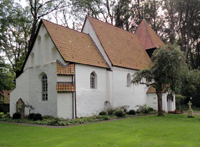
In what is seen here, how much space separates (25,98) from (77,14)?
20665 mm

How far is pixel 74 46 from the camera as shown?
19.4m

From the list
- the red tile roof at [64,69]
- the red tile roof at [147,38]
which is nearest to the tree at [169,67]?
the red tile roof at [64,69]

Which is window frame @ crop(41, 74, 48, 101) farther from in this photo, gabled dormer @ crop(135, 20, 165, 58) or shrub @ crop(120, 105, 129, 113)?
gabled dormer @ crop(135, 20, 165, 58)

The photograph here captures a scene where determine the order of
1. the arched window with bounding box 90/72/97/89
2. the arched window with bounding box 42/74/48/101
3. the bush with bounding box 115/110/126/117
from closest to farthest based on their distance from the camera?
the arched window with bounding box 42/74/48/101 < the bush with bounding box 115/110/126/117 < the arched window with bounding box 90/72/97/89

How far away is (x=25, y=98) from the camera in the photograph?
1947 cm

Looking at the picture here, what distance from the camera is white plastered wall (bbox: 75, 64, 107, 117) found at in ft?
58.5

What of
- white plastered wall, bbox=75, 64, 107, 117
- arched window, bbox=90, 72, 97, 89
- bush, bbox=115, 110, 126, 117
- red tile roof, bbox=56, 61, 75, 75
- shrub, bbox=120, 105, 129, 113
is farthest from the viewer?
shrub, bbox=120, 105, 129, 113

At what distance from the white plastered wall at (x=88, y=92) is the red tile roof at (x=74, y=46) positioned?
0.68 metres

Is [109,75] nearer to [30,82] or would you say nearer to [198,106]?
[30,82]

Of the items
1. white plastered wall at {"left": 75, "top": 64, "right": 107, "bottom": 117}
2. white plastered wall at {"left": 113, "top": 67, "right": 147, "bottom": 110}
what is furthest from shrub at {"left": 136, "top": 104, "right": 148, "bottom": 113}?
white plastered wall at {"left": 75, "top": 64, "right": 107, "bottom": 117}

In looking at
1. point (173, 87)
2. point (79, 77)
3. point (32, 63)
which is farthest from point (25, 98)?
point (173, 87)

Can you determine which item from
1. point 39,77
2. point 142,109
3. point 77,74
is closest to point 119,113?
point 142,109

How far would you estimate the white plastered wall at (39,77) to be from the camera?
56.1 ft

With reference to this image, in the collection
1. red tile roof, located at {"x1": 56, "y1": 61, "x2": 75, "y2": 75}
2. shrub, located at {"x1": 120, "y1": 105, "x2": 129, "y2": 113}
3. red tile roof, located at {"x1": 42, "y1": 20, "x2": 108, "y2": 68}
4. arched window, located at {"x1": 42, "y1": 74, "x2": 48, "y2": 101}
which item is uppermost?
red tile roof, located at {"x1": 42, "y1": 20, "x2": 108, "y2": 68}
